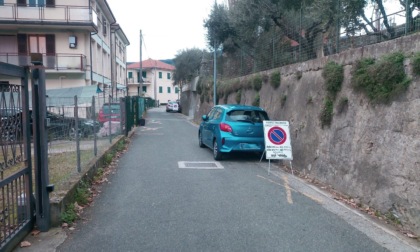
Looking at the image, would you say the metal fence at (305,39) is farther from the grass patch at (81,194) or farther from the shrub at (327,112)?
the grass patch at (81,194)

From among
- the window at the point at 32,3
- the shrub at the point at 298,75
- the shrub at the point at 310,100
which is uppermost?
the window at the point at 32,3

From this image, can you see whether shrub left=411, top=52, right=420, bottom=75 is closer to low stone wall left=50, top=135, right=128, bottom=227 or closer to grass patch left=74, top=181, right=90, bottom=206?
low stone wall left=50, top=135, right=128, bottom=227

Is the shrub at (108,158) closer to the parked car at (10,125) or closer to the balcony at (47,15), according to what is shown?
the parked car at (10,125)

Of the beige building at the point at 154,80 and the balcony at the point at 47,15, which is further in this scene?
the beige building at the point at 154,80

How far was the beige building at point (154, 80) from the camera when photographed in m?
80.6

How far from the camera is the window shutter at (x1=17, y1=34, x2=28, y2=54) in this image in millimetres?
27828

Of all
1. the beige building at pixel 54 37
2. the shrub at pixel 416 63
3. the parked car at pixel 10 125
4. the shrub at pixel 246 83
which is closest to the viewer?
the parked car at pixel 10 125

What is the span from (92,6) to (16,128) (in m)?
26.4

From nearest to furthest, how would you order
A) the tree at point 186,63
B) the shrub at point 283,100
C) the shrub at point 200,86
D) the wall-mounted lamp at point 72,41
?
1. the shrub at point 283,100
2. the wall-mounted lamp at point 72,41
3. the shrub at point 200,86
4. the tree at point 186,63

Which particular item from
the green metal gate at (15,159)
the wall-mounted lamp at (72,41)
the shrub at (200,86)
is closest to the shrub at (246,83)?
the green metal gate at (15,159)

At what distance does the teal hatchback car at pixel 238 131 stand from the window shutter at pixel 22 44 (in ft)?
70.8

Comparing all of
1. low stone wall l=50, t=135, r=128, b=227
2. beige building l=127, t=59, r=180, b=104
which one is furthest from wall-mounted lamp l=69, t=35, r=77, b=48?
beige building l=127, t=59, r=180, b=104

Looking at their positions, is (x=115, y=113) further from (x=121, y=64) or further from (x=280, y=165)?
(x=121, y=64)

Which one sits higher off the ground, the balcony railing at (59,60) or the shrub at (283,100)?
the balcony railing at (59,60)
